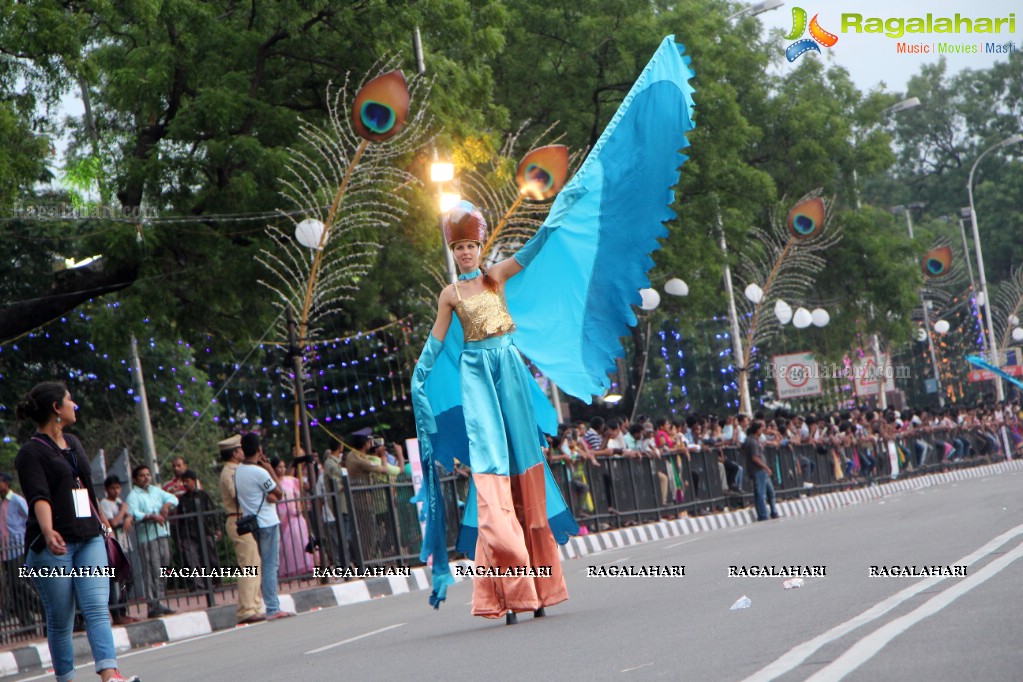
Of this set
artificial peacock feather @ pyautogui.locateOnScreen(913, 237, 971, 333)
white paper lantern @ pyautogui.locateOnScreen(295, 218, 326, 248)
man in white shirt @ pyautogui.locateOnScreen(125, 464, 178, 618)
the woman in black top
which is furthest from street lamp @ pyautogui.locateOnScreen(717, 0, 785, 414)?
the woman in black top

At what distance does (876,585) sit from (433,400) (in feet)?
10.1

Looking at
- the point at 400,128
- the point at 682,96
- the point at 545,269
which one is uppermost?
the point at 400,128

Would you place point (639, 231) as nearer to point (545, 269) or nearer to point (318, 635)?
point (545, 269)

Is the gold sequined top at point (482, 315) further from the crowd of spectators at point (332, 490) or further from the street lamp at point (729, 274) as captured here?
the street lamp at point (729, 274)

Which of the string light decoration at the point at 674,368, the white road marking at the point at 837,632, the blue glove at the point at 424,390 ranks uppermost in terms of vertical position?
the string light decoration at the point at 674,368

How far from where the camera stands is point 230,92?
71.9 ft

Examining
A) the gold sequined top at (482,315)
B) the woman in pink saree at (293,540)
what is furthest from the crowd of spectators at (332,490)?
the gold sequined top at (482,315)

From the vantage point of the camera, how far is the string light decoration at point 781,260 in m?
34.4

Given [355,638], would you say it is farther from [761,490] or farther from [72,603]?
[761,490]

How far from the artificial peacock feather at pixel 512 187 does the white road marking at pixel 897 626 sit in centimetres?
1455

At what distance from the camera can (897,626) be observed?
6516 millimetres

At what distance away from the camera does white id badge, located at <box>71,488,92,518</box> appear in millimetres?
8047

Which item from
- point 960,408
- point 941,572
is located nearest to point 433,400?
point 941,572

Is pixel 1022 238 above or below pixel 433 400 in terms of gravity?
above
